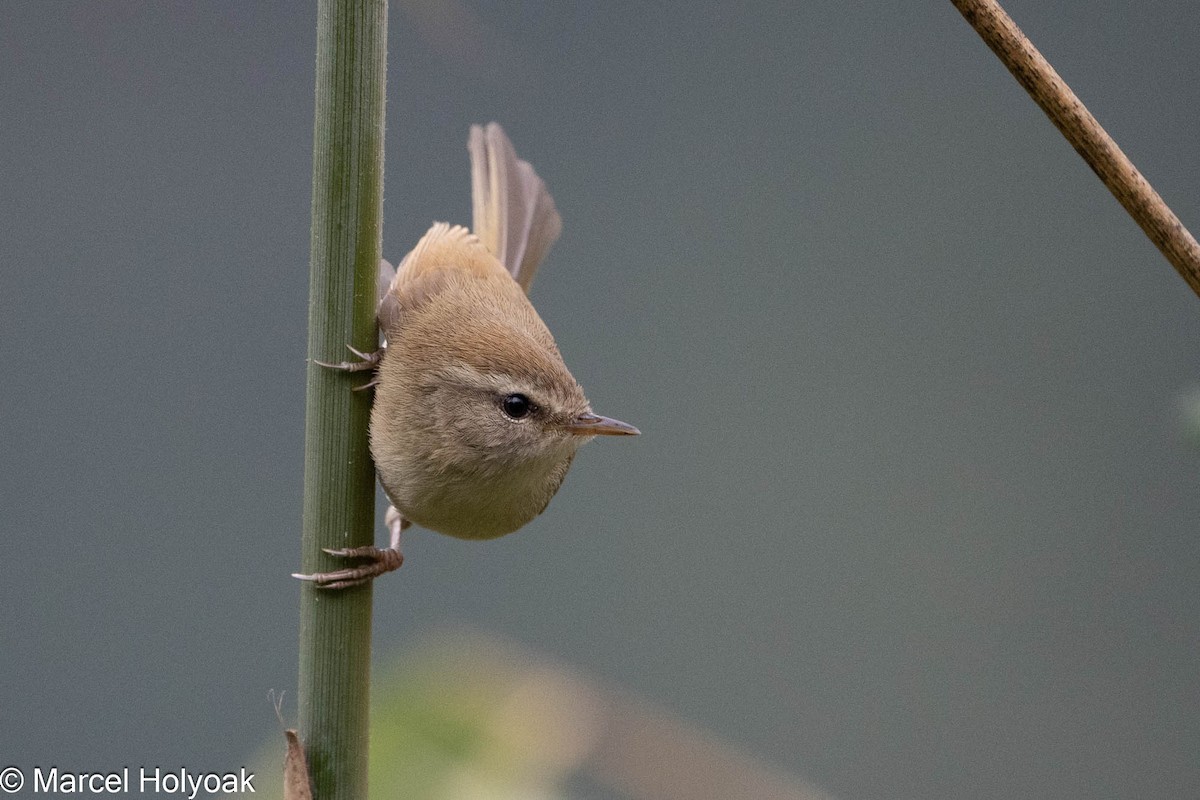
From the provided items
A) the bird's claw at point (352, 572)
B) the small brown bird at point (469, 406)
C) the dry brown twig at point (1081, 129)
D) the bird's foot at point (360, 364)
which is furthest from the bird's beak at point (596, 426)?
the dry brown twig at point (1081, 129)

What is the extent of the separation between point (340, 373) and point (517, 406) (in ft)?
1.62

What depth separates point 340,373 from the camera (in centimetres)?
112

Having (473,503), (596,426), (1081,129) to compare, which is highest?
(1081,129)

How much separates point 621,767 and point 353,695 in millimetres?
1052

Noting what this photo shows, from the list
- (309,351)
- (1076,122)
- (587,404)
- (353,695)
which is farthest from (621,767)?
(1076,122)

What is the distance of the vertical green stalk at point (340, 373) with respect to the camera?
996 millimetres

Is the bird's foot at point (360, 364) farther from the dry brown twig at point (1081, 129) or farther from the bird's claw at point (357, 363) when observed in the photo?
the dry brown twig at point (1081, 129)

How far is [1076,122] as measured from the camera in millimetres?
785

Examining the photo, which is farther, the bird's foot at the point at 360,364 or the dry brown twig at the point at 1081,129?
the bird's foot at the point at 360,364

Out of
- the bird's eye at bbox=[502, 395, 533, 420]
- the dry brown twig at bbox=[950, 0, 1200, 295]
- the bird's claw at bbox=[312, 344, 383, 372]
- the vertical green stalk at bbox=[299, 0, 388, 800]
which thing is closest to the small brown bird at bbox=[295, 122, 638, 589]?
the bird's eye at bbox=[502, 395, 533, 420]

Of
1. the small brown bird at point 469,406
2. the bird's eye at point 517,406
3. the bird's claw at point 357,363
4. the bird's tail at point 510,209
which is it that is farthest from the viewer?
the bird's tail at point 510,209

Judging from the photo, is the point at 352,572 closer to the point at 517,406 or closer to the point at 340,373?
the point at 340,373

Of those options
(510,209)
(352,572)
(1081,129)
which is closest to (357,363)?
(352,572)

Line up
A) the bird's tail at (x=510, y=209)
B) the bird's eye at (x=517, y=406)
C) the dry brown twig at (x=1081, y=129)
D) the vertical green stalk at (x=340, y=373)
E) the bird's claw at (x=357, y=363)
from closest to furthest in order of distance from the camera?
the dry brown twig at (x=1081, y=129) < the vertical green stalk at (x=340, y=373) < the bird's claw at (x=357, y=363) < the bird's eye at (x=517, y=406) < the bird's tail at (x=510, y=209)
